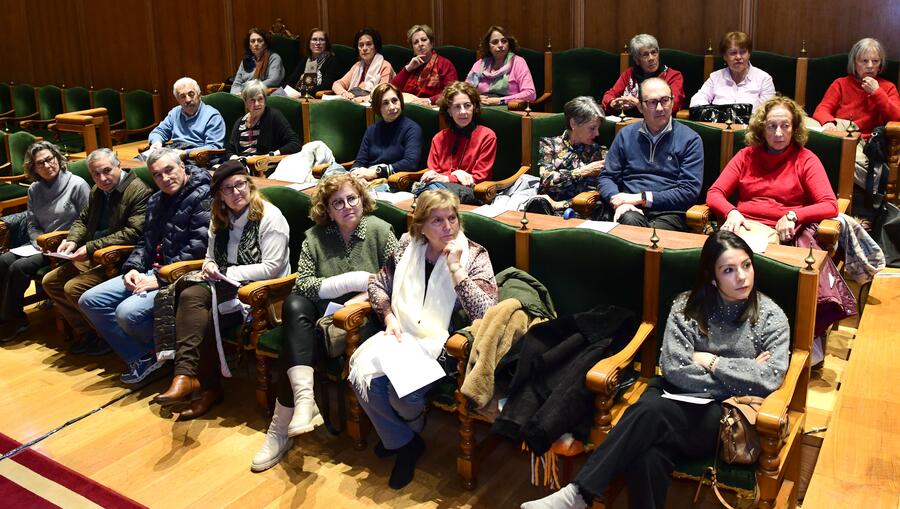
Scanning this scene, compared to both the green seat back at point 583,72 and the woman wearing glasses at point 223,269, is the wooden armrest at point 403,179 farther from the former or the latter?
the green seat back at point 583,72

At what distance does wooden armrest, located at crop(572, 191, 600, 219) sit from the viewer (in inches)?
127

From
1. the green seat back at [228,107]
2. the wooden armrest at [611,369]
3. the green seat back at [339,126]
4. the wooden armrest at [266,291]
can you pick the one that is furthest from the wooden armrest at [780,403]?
the green seat back at [228,107]

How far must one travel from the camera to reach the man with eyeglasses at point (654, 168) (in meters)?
3.17

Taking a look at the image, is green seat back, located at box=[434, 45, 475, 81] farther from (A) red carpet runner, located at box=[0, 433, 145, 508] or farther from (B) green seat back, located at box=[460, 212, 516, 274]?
(A) red carpet runner, located at box=[0, 433, 145, 508]

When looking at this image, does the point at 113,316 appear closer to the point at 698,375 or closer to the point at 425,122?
the point at 425,122

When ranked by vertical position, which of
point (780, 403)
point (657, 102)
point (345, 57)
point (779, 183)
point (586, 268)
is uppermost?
point (345, 57)

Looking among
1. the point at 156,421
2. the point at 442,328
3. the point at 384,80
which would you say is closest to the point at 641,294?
the point at 442,328

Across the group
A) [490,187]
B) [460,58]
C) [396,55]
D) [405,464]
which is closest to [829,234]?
[490,187]

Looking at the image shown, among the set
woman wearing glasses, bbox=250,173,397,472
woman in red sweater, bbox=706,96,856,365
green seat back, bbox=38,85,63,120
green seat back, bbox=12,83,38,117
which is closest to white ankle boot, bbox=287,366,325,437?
woman wearing glasses, bbox=250,173,397,472

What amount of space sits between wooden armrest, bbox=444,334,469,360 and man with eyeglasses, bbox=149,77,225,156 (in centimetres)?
276

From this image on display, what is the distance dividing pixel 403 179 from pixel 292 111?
1084 millimetres

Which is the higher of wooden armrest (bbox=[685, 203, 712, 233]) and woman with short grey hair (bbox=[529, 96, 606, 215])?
woman with short grey hair (bbox=[529, 96, 606, 215])

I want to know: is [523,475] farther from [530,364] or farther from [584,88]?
[584,88]

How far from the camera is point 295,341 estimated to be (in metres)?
2.72
